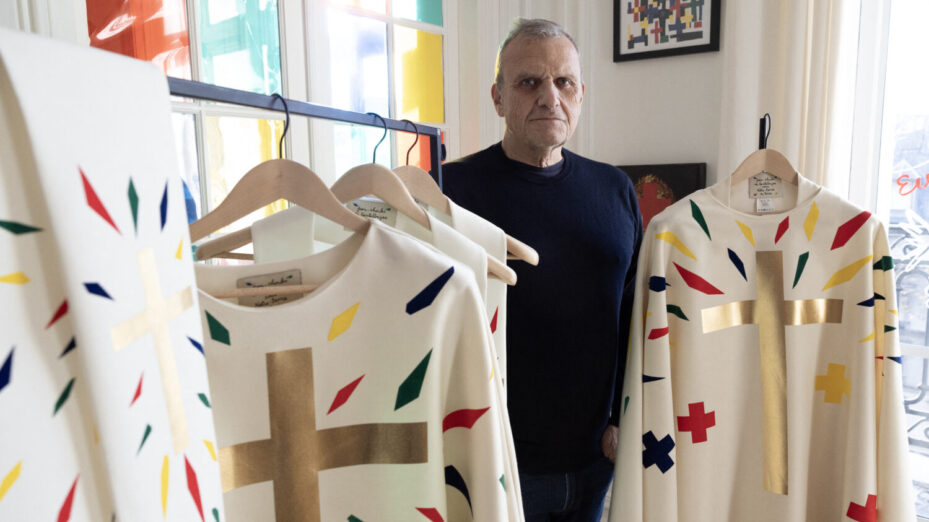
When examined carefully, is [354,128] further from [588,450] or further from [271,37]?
[588,450]

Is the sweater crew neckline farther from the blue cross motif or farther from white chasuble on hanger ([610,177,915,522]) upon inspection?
the blue cross motif

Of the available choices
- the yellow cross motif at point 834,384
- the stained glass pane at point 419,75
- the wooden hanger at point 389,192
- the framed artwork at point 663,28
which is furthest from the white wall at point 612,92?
the wooden hanger at point 389,192

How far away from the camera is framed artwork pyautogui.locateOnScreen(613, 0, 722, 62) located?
2.06m

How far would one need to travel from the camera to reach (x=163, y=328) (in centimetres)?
38

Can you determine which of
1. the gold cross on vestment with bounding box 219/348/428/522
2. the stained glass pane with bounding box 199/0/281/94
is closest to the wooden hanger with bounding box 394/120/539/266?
the gold cross on vestment with bounding box 219/348/428/522

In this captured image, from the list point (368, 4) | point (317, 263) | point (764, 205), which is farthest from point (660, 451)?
point (368, 4)

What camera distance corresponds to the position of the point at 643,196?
2.21 m

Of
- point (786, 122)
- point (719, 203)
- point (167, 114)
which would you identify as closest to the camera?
point (167, 114)

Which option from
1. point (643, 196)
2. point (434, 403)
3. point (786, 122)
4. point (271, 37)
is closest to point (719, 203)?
point (434, 403)

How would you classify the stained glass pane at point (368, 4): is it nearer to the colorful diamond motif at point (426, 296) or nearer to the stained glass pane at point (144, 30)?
the stained glass pane at point (144, 30)

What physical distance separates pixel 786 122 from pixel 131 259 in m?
1.98

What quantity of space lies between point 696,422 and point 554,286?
0.36 meters

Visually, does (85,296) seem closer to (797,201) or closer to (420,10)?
(797,201)

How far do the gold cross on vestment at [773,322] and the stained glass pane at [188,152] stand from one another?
47.3 inches
